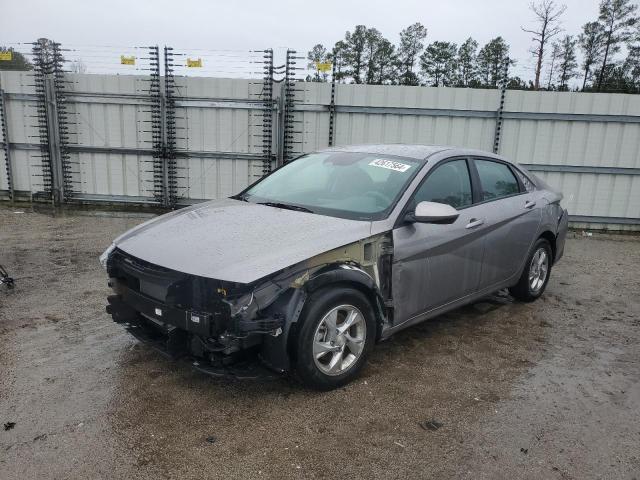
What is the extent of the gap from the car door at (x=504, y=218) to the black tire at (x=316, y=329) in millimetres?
1481

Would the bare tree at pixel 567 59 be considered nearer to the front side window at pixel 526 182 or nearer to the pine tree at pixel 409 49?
the pine tree at pixel 409 49

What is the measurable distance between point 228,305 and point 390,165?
188 cm

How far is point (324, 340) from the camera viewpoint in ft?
10.8

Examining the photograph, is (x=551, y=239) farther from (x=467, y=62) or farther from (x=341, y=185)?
(x=467, y=62)

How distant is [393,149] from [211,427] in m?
2.66

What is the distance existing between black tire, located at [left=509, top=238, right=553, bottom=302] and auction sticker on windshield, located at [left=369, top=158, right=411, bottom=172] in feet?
6.19

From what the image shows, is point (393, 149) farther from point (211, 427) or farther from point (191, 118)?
point (191, 118)

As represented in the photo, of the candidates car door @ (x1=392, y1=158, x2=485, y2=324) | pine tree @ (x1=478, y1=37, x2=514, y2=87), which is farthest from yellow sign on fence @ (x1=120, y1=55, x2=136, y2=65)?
pine tree @ (x1=478, y1=37, x2=514, y2=87)

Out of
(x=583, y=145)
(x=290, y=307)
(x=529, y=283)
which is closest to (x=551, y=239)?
(x=529, y=283)

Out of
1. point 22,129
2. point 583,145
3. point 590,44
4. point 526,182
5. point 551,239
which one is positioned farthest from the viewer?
point 590,44

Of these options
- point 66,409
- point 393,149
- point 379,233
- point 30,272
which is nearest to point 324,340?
point 379,233

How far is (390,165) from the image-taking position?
412 cm

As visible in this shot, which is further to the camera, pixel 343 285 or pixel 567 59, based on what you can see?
pixel 567 59

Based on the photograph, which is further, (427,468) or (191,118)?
(191,118)
